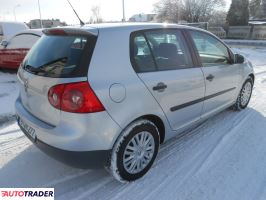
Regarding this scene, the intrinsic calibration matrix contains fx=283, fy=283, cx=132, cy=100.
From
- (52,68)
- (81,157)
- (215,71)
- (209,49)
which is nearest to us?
(81,157)

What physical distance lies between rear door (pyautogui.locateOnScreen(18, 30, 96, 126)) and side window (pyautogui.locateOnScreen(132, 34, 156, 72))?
48 centimetres

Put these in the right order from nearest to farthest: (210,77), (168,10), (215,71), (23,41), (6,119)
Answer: (210,77)
(215,71)
(6,119)
(23,41)
(168,10)

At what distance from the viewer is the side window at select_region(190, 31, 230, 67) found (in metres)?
3.82

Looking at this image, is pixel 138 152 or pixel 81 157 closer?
pixel 81 157

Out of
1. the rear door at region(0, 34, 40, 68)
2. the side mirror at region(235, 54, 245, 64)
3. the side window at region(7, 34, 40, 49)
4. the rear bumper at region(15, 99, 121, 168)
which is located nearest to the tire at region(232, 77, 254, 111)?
the side mirror at region(235, 54, 245, 64)

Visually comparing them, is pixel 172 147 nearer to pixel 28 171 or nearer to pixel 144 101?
pixel 144 101

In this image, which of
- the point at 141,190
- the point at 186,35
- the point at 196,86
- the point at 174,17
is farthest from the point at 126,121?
the point at 174,17

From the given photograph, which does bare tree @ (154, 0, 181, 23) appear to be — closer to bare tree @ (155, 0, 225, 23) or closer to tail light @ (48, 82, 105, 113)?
bare tree @ (155, 0, 225, 23)

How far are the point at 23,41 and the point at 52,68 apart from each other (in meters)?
6.23

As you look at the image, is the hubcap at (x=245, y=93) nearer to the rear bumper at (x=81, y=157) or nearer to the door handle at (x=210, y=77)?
the door handle at (x=210, y=77)

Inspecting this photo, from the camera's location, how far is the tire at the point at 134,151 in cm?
286

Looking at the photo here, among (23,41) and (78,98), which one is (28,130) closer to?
(78,98)

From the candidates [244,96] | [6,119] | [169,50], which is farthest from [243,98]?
[6,119]

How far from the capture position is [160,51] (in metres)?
3.26
